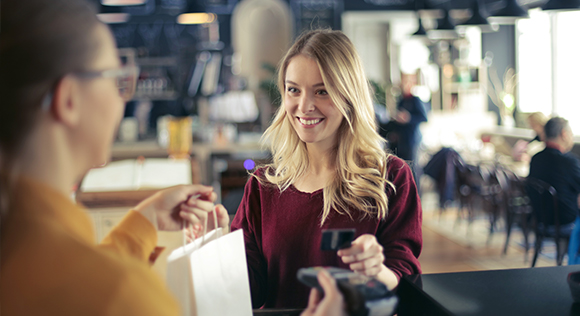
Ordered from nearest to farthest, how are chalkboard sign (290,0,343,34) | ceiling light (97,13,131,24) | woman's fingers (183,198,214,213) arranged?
woman's fingers (183,198,214,213)
ceiling light (97,13,131,24)
chalkboard sign (290,0,343,34)

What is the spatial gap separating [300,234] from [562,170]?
3.47 metres

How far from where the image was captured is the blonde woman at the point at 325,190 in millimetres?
1476

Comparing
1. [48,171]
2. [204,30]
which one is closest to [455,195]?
[204,30]

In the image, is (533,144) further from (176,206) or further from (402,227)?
(176,206)

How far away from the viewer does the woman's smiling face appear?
1503 millimetres

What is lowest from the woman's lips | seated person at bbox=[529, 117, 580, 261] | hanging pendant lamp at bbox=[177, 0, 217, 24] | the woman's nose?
seated person at bbox=[529, 117, 580, 261]

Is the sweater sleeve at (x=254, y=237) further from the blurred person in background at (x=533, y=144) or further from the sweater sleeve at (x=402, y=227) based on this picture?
the blurred person in background at (x=533, y=144)

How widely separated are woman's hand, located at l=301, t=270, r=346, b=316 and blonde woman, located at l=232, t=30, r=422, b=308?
67 centimetres

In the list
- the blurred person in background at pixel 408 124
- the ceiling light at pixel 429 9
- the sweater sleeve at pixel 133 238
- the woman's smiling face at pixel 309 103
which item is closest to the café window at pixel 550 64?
the ceiling light at pixel 429 9

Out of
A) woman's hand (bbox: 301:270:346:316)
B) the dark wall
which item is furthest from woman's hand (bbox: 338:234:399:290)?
the dark wall

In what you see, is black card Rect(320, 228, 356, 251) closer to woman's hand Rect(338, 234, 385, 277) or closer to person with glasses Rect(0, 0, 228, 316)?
woman's hand Rect(338, 234, 385, 277)

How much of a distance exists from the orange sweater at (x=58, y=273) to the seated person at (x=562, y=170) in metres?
4.32

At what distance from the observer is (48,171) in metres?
0.60

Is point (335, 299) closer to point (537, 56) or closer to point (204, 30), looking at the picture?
point (204, 30)
